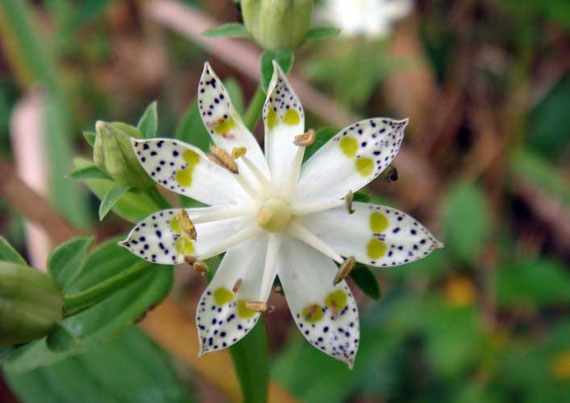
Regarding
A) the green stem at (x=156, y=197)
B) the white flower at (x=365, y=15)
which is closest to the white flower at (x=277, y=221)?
the green stem at (x=156, y=197)

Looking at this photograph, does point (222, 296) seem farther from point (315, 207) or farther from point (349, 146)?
point (349, 146)

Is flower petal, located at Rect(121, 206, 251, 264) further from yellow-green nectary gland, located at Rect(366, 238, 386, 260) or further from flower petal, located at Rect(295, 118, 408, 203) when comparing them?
yellow-green nectary gland, located at Rect(366, 238, 386, 260)

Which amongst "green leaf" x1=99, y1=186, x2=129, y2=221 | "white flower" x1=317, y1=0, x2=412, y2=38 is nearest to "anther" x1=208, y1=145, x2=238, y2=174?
"green leaf" x1=99, y1=186, x2=129, y2=221

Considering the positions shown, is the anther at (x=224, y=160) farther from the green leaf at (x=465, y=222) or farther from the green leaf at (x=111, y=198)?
the green leaf at (x=465, y=222)

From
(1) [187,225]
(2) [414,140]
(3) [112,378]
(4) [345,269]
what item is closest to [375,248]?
(4) [345,269]

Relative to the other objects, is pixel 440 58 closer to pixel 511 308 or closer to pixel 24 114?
pixel 511 308

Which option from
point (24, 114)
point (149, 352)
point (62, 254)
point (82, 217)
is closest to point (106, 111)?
point (24, 114)
